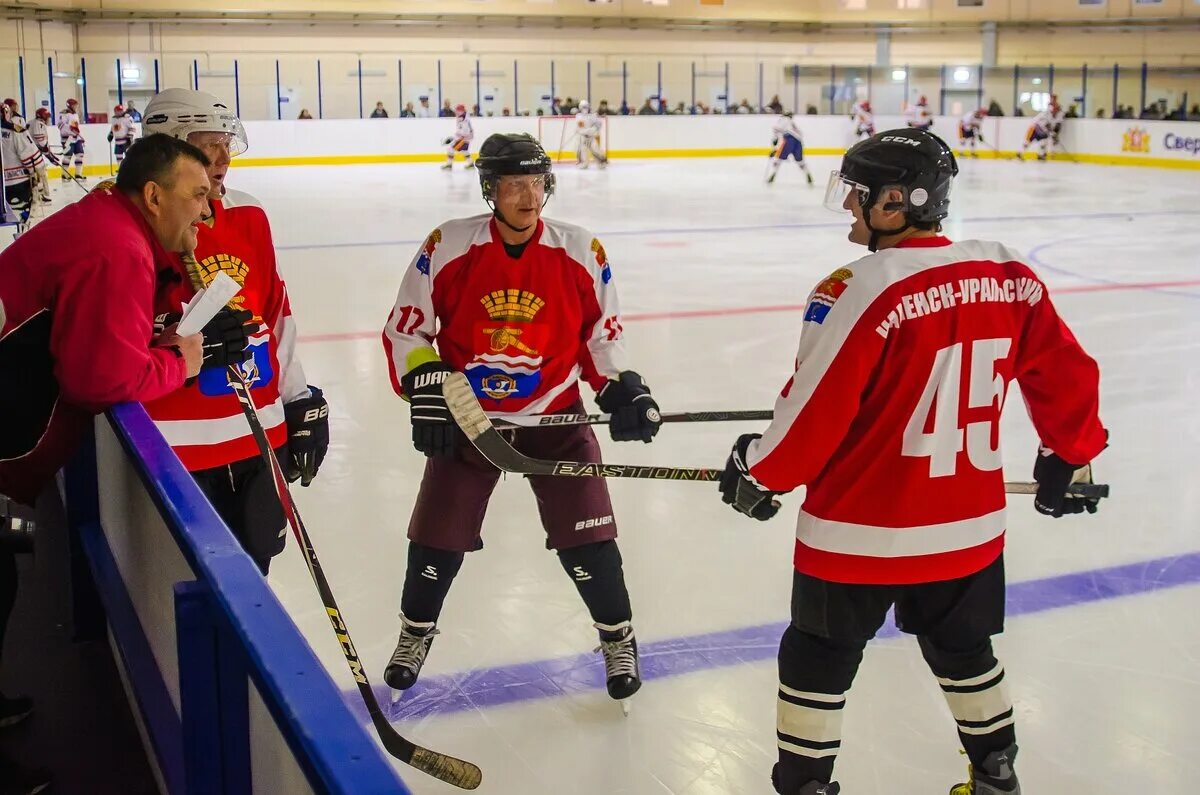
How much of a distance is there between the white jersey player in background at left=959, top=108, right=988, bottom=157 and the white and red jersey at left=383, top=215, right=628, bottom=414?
21829 millimetres

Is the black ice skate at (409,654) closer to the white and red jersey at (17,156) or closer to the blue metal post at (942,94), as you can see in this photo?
the white and red jersey at (17,156)

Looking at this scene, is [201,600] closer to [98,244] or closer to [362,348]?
[98,244]

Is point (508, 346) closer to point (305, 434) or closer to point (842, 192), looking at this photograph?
point (305, 434)

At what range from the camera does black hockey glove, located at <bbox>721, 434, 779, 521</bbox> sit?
2098 mm

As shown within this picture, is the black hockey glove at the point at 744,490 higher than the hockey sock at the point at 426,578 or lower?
higher

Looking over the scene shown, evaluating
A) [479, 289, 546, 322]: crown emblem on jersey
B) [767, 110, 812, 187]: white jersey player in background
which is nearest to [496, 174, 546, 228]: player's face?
[479, 289, 546, 322]: crown emblem on jersey

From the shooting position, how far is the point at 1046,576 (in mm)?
3680

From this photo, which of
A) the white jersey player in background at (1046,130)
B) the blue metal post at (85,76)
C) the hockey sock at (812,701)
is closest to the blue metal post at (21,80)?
the blue metal post at (85,76)

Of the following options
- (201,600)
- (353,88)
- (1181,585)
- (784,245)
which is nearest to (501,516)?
(1181,585)

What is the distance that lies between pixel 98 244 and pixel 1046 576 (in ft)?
8.97

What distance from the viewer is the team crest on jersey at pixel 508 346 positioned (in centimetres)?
280

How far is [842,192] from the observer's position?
7.24ft

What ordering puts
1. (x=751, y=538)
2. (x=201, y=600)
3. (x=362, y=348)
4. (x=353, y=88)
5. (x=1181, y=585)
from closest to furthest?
(x=201, y=600), (x=1181, y=585), (x=751, y=538), (x=362, y=348), (x=353, y=88)

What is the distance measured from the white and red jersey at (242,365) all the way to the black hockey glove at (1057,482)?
5.02ft
